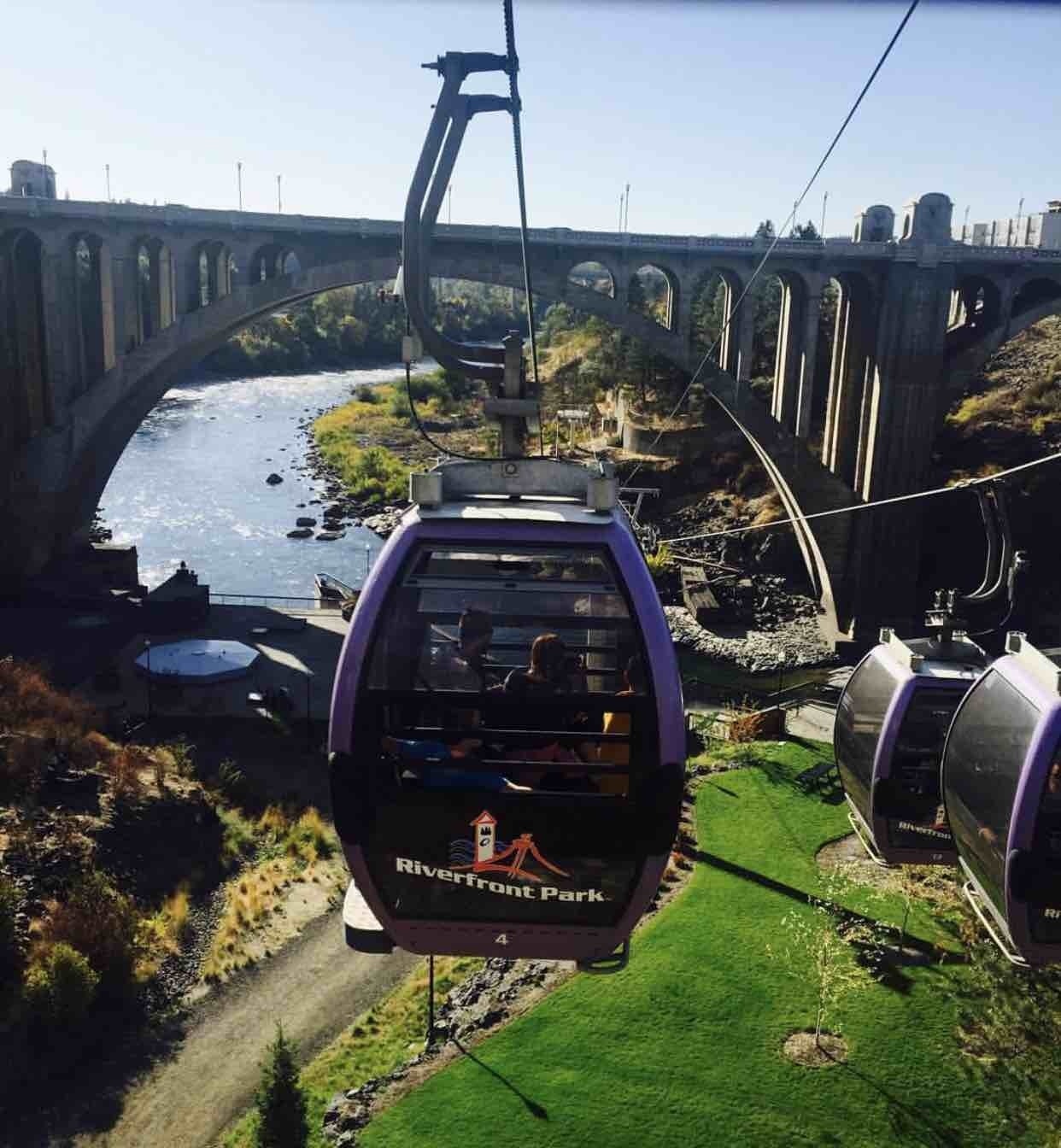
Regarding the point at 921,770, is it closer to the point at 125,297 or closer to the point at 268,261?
the point at 125,297

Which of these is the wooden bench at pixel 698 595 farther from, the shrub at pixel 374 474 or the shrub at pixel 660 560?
the shrub at pixel 374 474

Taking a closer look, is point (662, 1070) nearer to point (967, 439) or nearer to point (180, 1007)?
point (180, 1007)

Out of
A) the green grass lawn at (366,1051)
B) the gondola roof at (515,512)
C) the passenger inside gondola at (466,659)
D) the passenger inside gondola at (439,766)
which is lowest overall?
the green grass lawn at (366,1051)

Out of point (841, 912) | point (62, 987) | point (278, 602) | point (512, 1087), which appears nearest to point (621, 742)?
point (512, 1087)

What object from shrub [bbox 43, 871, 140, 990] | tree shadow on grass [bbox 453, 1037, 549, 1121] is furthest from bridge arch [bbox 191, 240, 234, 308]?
tree shadow on grass [bbox 453, 1037, 549, 1121]

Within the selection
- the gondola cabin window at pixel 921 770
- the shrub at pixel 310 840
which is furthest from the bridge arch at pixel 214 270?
the gondola cabin window at pixel 921 770

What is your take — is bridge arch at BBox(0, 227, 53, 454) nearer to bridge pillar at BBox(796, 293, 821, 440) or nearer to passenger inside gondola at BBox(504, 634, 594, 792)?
bridge pillar at BBox(796, 293, 821, 440)
